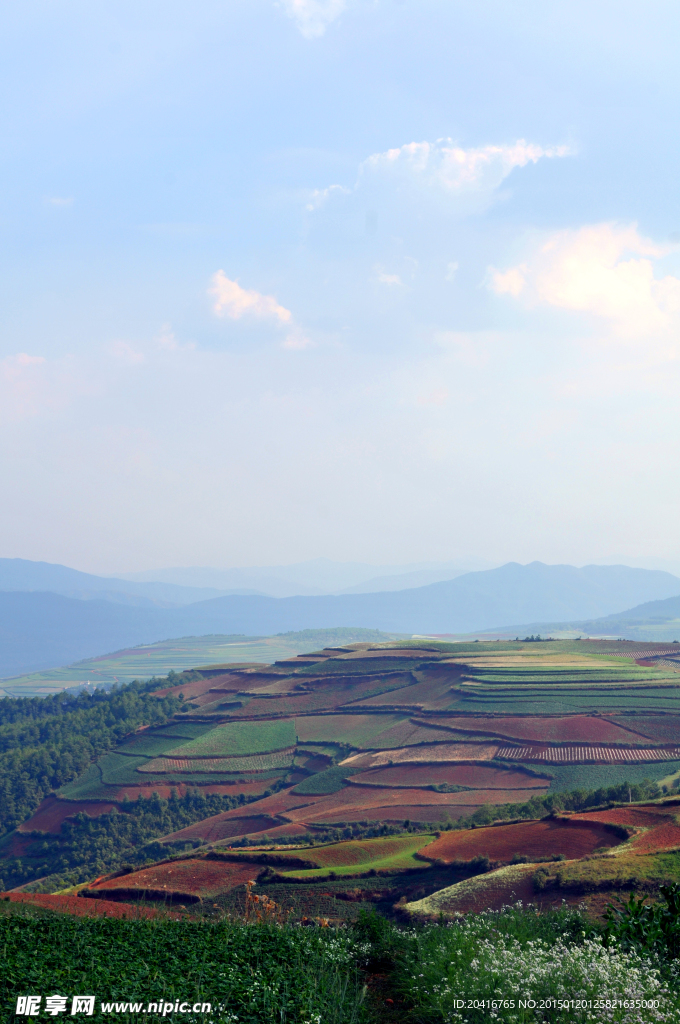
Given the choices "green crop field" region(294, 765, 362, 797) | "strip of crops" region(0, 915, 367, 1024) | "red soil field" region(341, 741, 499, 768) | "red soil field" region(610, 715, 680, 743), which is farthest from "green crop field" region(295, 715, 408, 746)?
"strip of crops" region(0, 915, 367, 1024)

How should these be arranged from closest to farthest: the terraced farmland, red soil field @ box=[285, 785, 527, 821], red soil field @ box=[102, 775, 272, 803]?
red soil field @ box=[285, 785, 527, 821] < the terraced farmland < red soil field @ box=[102, 775, 272, 803]

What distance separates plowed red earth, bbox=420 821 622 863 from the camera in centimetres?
3638

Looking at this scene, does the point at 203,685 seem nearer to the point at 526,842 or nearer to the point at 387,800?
the point at 387,800

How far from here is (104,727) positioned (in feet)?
407

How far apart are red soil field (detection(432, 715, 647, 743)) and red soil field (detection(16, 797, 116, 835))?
1721 inches

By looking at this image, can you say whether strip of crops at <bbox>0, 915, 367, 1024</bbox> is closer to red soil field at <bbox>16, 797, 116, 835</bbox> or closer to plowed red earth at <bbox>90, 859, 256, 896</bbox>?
plowed red earth at <bbox>90, 859, 256, 896</bbox>

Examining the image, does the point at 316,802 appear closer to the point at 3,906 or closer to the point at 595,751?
the point at 595,751

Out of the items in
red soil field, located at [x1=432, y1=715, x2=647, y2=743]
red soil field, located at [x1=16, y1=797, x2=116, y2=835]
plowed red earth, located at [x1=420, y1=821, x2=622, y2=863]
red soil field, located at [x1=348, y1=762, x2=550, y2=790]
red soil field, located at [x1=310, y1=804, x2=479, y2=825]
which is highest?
plowed red earth, located at [x1=420, y1=821, x2=622, y2=863]

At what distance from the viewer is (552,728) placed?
268 feet

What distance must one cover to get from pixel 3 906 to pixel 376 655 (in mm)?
108397

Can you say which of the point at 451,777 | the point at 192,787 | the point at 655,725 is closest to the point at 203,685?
the point at 192,787

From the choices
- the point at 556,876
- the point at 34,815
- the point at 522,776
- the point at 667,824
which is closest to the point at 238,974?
the point at 556,876

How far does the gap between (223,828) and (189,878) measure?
35.8 metres

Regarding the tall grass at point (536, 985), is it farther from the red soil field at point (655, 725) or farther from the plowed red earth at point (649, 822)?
the red soil field at point (655, 725)
